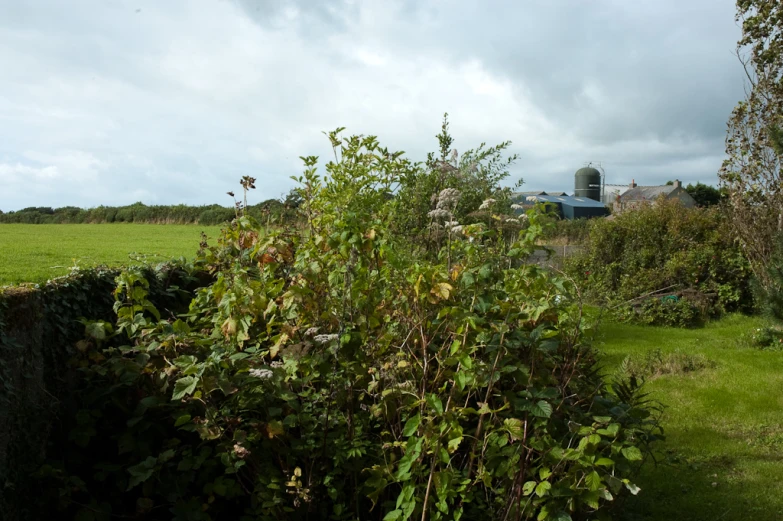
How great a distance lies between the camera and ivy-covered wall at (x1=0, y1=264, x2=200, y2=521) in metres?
2.76

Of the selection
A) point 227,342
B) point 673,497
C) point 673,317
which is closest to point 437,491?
point 227,342

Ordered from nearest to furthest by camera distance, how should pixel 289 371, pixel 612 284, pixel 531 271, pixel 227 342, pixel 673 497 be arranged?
pixel 289 371 → pixel 531 271 → pixel 227 342 → pixel 673 497 → pixel 612 284

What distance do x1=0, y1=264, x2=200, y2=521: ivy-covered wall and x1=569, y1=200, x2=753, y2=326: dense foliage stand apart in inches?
342

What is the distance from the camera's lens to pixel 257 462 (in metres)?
2.92

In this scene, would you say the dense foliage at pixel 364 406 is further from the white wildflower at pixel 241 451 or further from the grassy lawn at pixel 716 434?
the grassy lawn at pixel 716 434

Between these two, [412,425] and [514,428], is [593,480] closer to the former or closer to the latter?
[514,428]

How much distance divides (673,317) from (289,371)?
29.7 feet

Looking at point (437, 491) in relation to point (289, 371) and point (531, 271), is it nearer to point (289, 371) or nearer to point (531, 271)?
point (289, 371)

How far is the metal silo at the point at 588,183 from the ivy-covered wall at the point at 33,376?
151ft

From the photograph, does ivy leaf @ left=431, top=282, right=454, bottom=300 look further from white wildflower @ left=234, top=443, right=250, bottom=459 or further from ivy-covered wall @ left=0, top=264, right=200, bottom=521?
ivy-covered wall @ left=0, top=264, right=200, bottom=521

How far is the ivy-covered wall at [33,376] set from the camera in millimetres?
2759

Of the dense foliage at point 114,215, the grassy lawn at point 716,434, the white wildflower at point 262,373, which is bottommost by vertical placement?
the grassy lawn at point 716,434

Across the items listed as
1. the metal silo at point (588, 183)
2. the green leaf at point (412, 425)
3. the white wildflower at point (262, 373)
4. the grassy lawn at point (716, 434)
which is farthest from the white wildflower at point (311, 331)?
the metal silo at point (588, 183)

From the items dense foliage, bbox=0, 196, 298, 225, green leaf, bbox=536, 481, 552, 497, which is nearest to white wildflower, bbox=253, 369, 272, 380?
green leaf, bbox=536, 481, 552, 497
